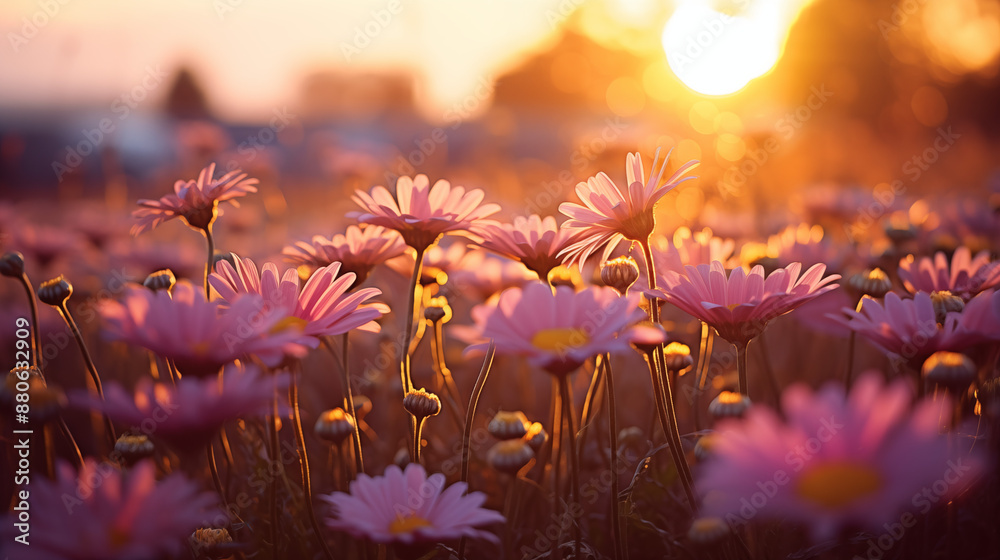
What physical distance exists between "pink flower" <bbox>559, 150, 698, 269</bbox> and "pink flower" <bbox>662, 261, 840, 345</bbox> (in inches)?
6.6

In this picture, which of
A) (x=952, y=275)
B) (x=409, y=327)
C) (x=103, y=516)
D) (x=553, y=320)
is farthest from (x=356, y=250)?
(x=952, y=275)

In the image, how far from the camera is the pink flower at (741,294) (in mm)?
1345

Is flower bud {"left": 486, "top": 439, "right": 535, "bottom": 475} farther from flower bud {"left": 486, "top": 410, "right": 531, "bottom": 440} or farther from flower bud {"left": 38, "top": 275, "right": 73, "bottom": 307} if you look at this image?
flower bud {"left": 38, "top": 275, "right": 73, "bottom": 307}

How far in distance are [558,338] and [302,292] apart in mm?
658

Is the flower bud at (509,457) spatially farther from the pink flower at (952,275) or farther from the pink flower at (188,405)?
the pink flower at (952,275)

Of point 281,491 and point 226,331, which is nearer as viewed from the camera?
point 226,331

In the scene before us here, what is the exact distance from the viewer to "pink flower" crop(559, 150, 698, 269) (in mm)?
1549

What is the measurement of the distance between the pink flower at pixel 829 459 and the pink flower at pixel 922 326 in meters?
0.47

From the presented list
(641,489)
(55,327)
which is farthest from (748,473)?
(55,327)

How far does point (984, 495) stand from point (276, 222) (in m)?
6.68

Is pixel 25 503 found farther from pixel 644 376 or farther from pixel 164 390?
pixel 644 376

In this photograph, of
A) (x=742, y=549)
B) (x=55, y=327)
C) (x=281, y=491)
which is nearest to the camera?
(x=742, y=549)

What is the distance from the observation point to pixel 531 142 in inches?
816
